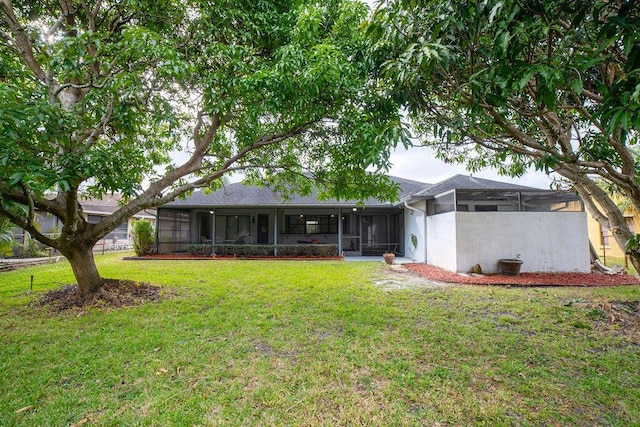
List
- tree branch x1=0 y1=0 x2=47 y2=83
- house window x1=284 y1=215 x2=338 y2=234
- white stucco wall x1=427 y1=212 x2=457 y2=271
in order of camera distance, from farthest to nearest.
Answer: house window x1=284 y1=215 x2=338 y2=234, white stucco wall x1=427 y1=212 x2=457 y2=271, tree branch x1=0 y1=0 x2=47 y2=83

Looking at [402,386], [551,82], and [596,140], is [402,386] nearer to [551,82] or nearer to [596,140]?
[551,82]

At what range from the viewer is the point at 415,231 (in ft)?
42.6

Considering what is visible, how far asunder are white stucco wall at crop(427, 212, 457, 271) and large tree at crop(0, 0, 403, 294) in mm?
4300

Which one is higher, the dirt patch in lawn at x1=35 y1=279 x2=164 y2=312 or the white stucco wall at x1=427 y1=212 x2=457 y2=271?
the white stucco wall at x1=427 y1=212 x2=457 y2=271

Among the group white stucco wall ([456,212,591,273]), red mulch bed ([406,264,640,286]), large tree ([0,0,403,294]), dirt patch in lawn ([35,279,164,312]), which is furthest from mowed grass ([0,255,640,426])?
white stucco wall ([456,212,591,273])

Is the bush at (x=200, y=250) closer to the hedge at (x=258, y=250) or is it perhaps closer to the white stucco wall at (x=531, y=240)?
the hedge at (x=258, y=250)

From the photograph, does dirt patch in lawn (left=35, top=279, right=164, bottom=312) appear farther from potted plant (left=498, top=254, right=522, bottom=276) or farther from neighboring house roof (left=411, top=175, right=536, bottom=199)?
potted plant (left=498, top=254, right=522, bottom=276)

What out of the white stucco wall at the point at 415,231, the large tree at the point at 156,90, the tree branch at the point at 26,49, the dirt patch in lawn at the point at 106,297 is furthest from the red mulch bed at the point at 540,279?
the tree branch at the point at 26,49

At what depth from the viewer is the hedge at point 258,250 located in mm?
14219

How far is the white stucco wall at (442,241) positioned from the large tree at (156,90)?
4.30 metres

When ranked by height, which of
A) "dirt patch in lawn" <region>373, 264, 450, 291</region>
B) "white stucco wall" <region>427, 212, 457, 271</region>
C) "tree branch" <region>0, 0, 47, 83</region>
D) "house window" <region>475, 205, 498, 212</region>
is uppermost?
"tree branch" <region>0, 0, 47, 83</region>

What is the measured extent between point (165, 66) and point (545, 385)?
6.20 m

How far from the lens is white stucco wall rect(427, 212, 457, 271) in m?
9.41

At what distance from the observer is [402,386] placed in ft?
9.61
